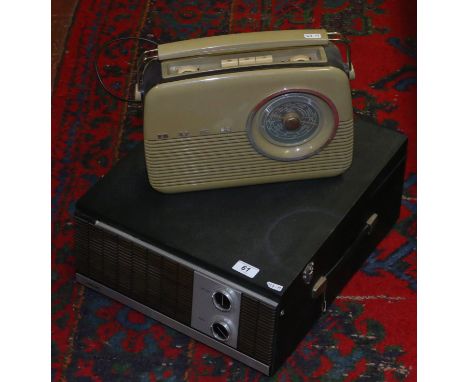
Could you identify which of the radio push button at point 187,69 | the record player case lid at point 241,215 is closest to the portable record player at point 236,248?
the record player case lid at point 241,215

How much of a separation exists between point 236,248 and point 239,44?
345mm

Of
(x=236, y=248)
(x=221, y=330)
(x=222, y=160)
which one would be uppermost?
(x=222, y=160)

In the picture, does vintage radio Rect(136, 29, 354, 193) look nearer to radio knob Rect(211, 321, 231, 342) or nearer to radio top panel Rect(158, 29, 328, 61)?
radio top panel Rect(158, 29, 328, 61)

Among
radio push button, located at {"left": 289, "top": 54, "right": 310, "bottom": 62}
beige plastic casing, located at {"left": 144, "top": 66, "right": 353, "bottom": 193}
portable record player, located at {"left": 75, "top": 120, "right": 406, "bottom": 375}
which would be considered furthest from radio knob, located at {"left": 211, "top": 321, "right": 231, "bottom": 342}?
radio push button, located at {"left": 289, "top": 54, "right": 310, "bottom": 62}

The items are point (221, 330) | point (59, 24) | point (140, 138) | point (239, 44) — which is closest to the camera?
point (239, 44)

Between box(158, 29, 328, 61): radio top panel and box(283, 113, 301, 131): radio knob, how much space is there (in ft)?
0.39

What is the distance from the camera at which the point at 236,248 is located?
6.13 ft

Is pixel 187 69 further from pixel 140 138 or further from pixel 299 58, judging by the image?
pixel 140 138

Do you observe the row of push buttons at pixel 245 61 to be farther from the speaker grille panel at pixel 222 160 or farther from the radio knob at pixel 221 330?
the radio knob at pixel 221 330

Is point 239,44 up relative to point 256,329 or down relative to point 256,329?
up

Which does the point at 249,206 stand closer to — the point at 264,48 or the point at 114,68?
the point at 264,48

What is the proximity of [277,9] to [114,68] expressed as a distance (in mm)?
456

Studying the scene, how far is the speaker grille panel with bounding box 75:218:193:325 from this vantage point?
1911mm

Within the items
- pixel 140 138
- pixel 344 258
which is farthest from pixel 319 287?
pixel 140 138
